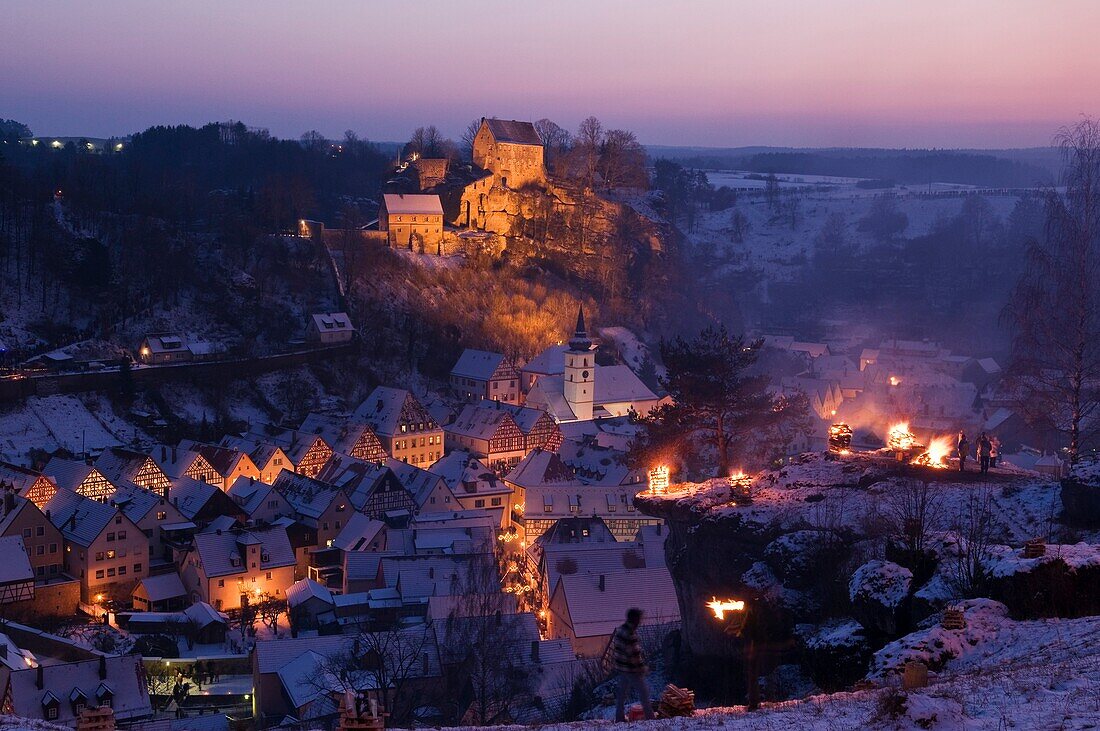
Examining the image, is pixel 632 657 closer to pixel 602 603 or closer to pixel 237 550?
pixel 602 603

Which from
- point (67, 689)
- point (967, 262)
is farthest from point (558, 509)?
point (967, 262)

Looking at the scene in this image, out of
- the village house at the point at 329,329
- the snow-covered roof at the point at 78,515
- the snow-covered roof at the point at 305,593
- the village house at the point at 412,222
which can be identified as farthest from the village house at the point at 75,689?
the village house at the point at 412,222

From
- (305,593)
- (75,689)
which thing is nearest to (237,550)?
(305,593)

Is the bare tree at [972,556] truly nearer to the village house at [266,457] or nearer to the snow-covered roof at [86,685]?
the snow-covered roof at [86,685]

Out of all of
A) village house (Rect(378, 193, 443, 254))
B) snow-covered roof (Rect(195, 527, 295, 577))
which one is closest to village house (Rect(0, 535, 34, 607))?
snow-covered roof (Rect(195, 527, 295, 577))

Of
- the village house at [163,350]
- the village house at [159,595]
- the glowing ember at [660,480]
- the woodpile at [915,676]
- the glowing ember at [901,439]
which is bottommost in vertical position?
the village house at [159,595]

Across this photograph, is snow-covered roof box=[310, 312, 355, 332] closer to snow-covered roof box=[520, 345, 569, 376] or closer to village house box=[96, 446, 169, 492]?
snow-covered roof box=[520, 345, 569, 376]

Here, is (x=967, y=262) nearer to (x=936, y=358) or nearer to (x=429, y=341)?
(x=936, y=358)
